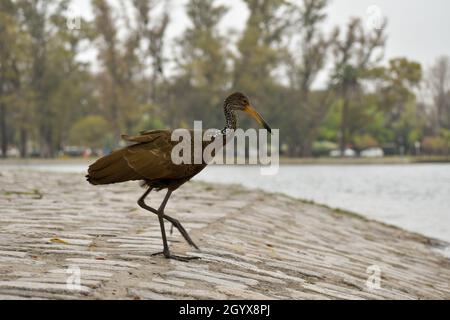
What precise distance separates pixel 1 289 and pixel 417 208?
1511 centimetres

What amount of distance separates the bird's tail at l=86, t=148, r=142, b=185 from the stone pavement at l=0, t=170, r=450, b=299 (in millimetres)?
663

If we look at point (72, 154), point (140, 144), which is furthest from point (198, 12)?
point (140, 144)

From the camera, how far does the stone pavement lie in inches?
181

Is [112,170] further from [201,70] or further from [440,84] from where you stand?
[440,84]

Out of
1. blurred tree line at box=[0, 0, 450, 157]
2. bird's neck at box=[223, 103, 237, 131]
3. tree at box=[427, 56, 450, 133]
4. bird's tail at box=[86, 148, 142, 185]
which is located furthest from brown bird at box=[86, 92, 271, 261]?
tree at box=[427, 56, 450, 133]

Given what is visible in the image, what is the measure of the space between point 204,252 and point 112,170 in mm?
1289

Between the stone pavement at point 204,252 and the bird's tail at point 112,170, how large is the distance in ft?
2.17

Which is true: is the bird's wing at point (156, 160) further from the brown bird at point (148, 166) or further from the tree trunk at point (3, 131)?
the tree trunk at point (3, 131)

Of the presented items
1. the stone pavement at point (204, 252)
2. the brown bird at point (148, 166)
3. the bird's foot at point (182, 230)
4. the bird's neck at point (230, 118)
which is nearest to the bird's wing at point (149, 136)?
the brown bird at point (148, 166)

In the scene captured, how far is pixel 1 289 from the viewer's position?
4219 mm

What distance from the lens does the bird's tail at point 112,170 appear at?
17.5 feet

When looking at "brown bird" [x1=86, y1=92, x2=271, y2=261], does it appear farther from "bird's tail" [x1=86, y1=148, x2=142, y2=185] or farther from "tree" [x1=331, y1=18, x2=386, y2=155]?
"tree" [x1=331, y1=18, x2=386, y2=155]

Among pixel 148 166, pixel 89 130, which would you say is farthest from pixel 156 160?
pixel 89 130

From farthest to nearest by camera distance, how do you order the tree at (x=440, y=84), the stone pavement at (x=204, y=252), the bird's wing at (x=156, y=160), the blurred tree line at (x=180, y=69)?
the tree at (x=440, y=84), the blurred tree line at (x=180, y=69), the bird's wing at (x=156, y=160), the stone pavement at (x=204, y=252)
